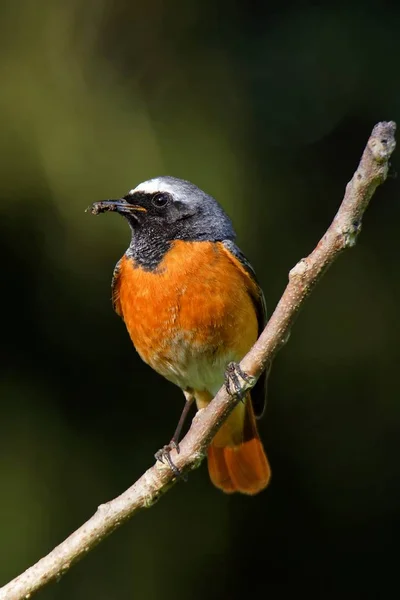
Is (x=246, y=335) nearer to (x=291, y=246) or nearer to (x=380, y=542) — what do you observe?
(x=291, y=246)

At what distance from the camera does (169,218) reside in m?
3.97

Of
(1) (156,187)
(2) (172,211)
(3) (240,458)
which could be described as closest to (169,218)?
(2) (172,211)

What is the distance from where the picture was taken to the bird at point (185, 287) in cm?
373

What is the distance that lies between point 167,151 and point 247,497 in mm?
2137

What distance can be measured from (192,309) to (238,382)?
89 cm

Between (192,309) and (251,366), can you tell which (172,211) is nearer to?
(192,309)

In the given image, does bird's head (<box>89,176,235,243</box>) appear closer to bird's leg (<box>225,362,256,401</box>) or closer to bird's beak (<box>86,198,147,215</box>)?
bird's beak (<box>86,198,147,215</box>)

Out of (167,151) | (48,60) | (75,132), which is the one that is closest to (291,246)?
(167,151)

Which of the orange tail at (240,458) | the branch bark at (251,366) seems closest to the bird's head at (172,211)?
the orange tail at (240,458)

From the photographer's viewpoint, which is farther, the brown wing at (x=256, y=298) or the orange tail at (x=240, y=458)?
the orange tail at (x=240, y=458)

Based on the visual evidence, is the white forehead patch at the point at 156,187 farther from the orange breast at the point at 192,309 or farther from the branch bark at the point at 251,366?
the branch bark at the point at 251,366

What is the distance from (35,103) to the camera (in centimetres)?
525

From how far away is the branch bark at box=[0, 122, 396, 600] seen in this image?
2.38m

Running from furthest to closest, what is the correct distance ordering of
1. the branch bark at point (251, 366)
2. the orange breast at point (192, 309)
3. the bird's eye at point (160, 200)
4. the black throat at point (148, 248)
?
the bird's eye at point (160, 200), the black throat at point (148, 248), the orange breast at point (192, 309), the branch bark at point (251, 366)
